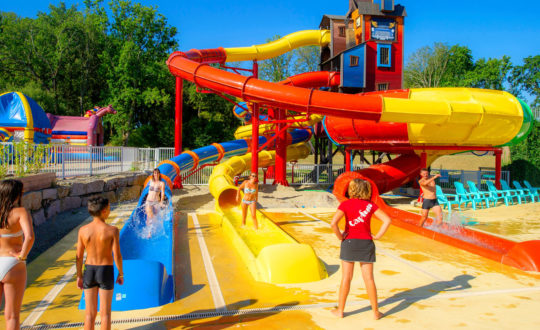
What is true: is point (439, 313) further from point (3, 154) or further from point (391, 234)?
point (3, 154)

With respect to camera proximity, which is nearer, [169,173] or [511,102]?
[511,102]

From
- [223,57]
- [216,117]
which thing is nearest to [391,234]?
[223,57]

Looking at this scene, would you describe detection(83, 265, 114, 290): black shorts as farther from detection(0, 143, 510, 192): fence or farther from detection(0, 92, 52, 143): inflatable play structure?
detection(0, 92, 52, 143): inflatable play structure

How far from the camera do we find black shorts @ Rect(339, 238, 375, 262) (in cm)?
409

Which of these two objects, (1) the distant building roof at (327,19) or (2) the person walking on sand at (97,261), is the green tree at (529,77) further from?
(2) the person walking on sand at (97,261)

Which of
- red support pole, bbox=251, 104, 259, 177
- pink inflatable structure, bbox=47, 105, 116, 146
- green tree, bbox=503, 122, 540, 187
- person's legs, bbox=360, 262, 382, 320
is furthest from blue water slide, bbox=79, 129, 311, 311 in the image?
green tree, bbox=503, 122, 540, 187

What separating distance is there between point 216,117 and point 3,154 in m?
27.9

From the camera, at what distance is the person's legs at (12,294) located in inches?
128

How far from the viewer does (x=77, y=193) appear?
1139 cm

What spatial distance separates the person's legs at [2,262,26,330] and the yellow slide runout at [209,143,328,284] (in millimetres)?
3184

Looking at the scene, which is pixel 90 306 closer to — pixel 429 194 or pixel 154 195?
pixel 154 195

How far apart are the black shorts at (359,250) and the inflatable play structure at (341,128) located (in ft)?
5.48

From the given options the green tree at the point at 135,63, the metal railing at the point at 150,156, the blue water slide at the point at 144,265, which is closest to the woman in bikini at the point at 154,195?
the blue water slide at the point at 144,265

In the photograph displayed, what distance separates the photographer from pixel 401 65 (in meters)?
17.6
